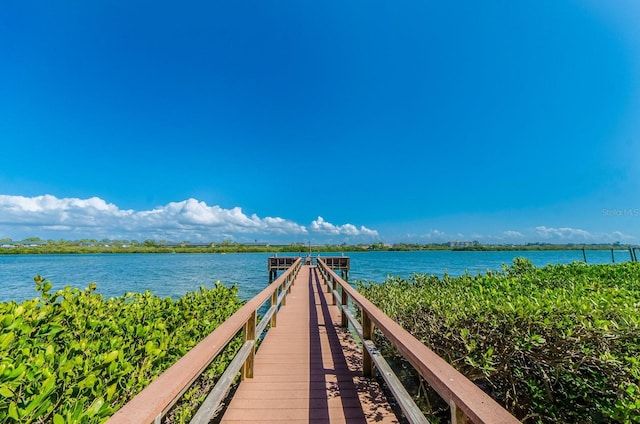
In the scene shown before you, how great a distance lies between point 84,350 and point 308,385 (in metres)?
2.00

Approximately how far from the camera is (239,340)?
4.11m

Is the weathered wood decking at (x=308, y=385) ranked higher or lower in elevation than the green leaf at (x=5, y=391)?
lower

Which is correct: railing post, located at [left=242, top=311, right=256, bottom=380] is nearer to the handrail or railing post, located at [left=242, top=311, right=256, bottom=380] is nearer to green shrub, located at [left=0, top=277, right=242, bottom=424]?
green shrub, located at [left=0, top=277, right=242, bottom=424]

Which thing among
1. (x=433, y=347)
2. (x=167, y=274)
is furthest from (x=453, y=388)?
(x=167, y=274)

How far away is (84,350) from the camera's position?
1931 mm

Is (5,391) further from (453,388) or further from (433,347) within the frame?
(433,347)

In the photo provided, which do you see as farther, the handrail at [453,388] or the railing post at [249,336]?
the railing post at [249,336]

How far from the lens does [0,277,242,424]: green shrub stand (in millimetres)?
1251

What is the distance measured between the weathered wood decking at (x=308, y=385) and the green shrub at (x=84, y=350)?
0.62m

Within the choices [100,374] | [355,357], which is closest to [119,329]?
[100,374]

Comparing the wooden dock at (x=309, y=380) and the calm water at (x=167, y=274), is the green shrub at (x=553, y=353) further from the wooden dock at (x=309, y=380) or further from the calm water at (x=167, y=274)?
the calm water at (x=167, y=274)

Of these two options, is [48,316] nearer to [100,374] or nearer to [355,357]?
[100,374]

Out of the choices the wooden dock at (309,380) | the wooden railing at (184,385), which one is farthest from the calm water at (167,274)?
the wooden railing at (184,385)

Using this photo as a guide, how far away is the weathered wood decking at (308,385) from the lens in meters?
2.50
